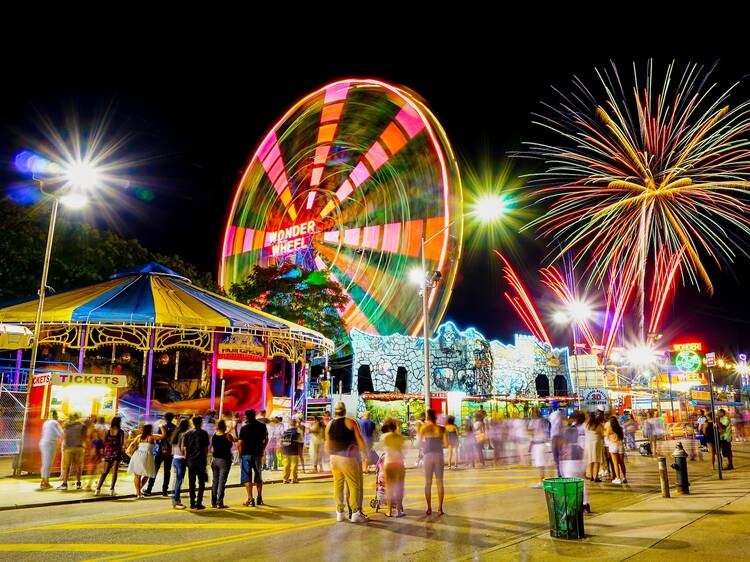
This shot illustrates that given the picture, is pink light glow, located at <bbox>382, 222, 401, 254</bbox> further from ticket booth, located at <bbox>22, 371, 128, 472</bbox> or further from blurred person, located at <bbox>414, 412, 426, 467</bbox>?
ticket booth, located at <bbox>22, 371, 128, 472</bbox>

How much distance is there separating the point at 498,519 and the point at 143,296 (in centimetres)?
1741

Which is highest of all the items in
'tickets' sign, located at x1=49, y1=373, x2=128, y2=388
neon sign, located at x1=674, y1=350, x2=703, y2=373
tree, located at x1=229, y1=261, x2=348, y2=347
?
tree, located at x1=229, y1=261, x2=348, y2=347

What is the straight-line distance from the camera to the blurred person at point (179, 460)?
10.6 meters

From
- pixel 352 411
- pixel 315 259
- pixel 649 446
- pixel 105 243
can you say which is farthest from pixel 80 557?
pixel 315 259

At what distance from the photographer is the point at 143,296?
22922 mm

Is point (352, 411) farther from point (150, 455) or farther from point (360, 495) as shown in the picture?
point (360, 495)

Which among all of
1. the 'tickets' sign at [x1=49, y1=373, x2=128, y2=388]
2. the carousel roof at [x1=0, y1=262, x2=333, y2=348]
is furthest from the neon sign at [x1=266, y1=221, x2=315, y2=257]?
the 'tickets' sign at [x1=49, y1=373, x2=128, y2=388]

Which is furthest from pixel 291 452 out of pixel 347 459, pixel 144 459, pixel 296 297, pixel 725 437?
pixel 296 297

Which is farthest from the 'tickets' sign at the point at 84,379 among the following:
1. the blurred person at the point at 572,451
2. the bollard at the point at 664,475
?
the bollard at the point at 664,475

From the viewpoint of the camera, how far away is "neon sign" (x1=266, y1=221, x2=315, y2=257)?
41719 millimetres

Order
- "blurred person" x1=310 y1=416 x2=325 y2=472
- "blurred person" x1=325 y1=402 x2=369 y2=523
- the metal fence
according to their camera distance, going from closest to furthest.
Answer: "blurred person" x1=325 y1=402 x2=369 y2=523 < the metal fence < "blurred person" x1=310 y1=416 x2=325 y2=472

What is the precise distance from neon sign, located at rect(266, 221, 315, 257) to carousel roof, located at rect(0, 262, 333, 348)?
51.9 ft

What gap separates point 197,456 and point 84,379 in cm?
739

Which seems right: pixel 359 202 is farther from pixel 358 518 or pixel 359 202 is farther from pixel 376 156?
pixel 358 518
